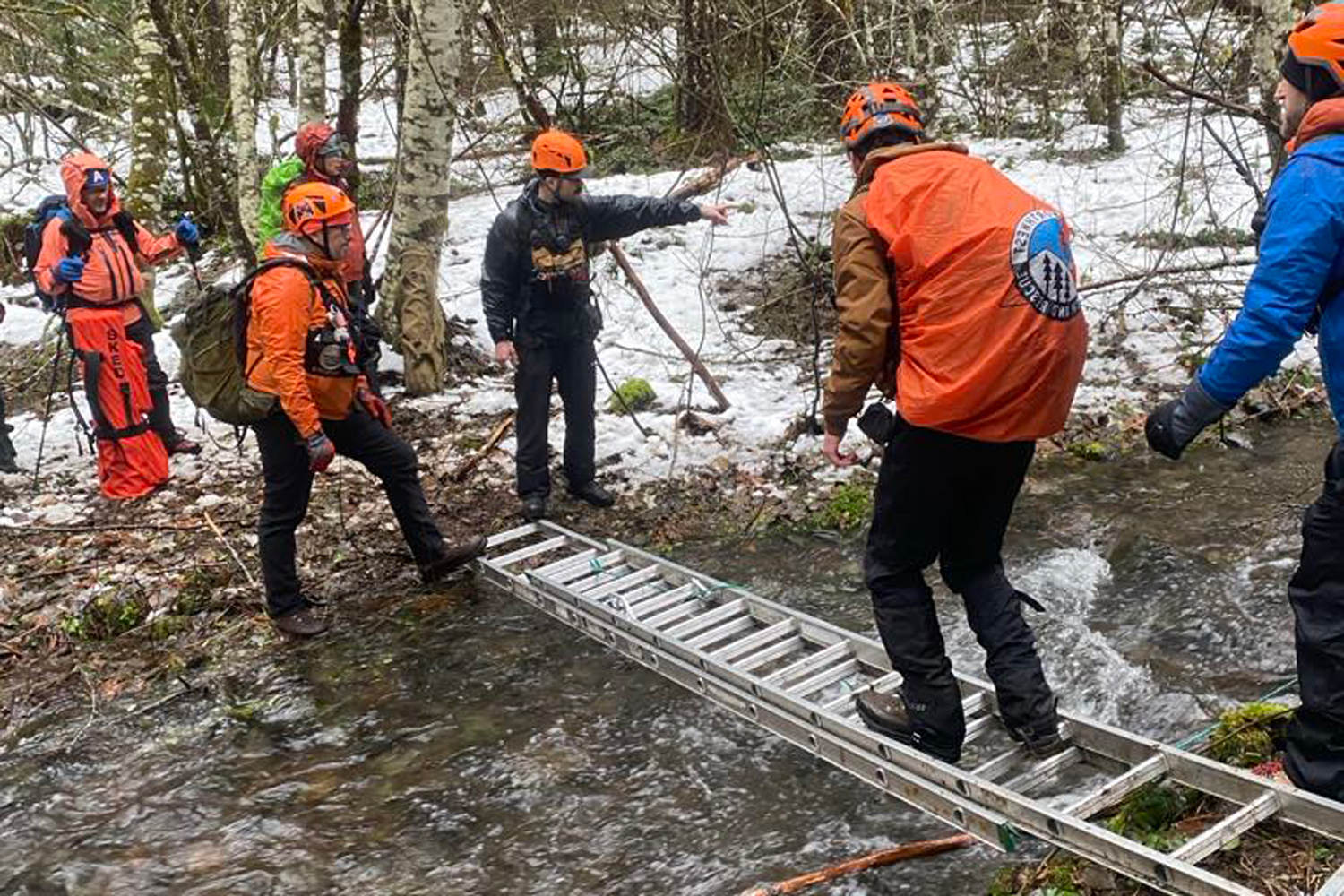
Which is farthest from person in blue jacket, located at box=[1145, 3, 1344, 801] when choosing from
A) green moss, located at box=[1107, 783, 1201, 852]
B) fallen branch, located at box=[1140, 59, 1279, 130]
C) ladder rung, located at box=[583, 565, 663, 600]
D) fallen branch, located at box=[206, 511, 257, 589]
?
fallen branch, located at box=[206, 511, 257, 589]

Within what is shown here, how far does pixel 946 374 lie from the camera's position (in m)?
3.90

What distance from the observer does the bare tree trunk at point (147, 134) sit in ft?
43.4

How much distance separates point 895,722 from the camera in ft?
14.9

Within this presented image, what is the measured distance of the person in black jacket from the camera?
7.36 meters

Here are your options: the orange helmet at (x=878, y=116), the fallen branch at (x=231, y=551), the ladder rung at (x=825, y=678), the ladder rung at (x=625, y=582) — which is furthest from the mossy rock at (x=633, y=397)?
the orange helmet at (x=878, y=116)

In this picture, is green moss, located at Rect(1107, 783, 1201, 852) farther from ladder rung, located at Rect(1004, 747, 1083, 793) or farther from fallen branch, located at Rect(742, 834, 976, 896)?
fallen branch, located at Rect(742, 834, 976, 896)

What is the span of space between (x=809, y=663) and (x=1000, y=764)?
1.13 m

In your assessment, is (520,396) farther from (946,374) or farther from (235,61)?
(235,61)

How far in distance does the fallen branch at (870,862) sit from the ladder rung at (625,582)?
237 cm

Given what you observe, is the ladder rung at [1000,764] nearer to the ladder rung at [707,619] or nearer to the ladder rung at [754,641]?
the ladder rung at [754,641]

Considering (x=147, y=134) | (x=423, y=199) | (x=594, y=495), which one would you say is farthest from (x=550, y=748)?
(x=147, y=134)

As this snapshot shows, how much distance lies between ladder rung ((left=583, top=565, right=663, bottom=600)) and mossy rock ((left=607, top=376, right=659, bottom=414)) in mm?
3036

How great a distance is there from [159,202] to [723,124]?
8376 millimetres

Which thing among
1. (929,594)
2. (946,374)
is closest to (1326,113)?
(946,374)
